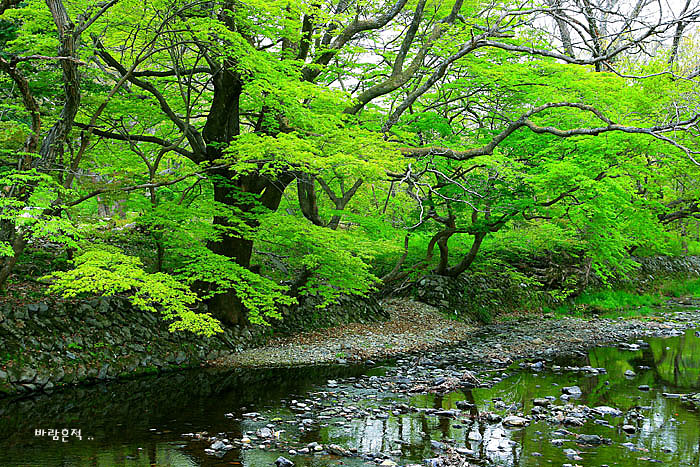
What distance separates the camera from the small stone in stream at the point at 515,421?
5.87 m

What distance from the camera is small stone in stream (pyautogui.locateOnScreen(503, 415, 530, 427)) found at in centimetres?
587

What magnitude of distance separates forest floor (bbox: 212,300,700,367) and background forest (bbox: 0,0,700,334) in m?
1.01

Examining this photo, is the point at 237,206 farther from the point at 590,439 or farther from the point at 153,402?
the point at 590,439

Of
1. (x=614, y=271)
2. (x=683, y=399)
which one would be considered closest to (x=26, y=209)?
(x=683, y=399)

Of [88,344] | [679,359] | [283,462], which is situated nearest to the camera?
[283,462]

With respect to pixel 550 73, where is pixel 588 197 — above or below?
below

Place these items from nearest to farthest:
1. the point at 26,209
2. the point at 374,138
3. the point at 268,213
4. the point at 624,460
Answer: the point at 624,460 < the point at 26,209 < the point at 374,138 < the point at 268,213

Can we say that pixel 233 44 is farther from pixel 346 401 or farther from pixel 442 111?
pixel 442 111

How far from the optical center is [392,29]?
12.6m

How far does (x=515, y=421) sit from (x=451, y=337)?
6848mm

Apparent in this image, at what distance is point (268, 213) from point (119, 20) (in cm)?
411

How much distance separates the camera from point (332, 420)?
6188 millimetres

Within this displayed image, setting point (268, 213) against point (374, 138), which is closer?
point (374, 138)

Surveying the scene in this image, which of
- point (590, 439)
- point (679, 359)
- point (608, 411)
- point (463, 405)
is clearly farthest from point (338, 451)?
point (679, 359)
